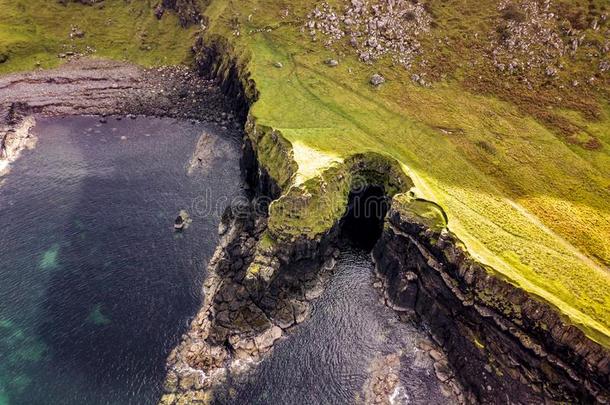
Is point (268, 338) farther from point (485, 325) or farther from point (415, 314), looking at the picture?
point (485, 325)

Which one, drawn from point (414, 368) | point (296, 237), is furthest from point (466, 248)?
point (296, 237)

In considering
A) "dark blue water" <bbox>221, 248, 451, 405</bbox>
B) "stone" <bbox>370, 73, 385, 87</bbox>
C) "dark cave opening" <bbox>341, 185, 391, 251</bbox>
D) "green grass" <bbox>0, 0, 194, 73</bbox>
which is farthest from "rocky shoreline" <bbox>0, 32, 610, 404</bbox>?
"green grass" <bbox>0, 0, 194, 73</bbox>

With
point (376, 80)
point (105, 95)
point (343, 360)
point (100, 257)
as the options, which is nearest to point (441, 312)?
point (343, 360)

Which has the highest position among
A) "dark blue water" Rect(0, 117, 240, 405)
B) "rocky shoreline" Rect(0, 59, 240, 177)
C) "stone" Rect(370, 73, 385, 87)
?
"stone" Rect(370, 73, 385, 87)

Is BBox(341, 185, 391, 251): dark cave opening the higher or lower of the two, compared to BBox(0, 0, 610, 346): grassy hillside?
lower

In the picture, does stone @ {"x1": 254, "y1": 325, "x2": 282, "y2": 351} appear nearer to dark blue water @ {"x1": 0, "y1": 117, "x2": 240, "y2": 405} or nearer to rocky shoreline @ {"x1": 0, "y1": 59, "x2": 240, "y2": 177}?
dark blue water @ {"x1": 0, "y1": 117, "x2": 240, "y2": 405}

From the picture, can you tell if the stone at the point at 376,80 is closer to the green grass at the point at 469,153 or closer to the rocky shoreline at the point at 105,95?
the green grass at the point at 469,153

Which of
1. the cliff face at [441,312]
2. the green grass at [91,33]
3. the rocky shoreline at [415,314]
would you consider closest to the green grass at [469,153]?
the cliff face at [441,312]

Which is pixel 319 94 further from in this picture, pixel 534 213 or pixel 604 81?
pixel 604 81
